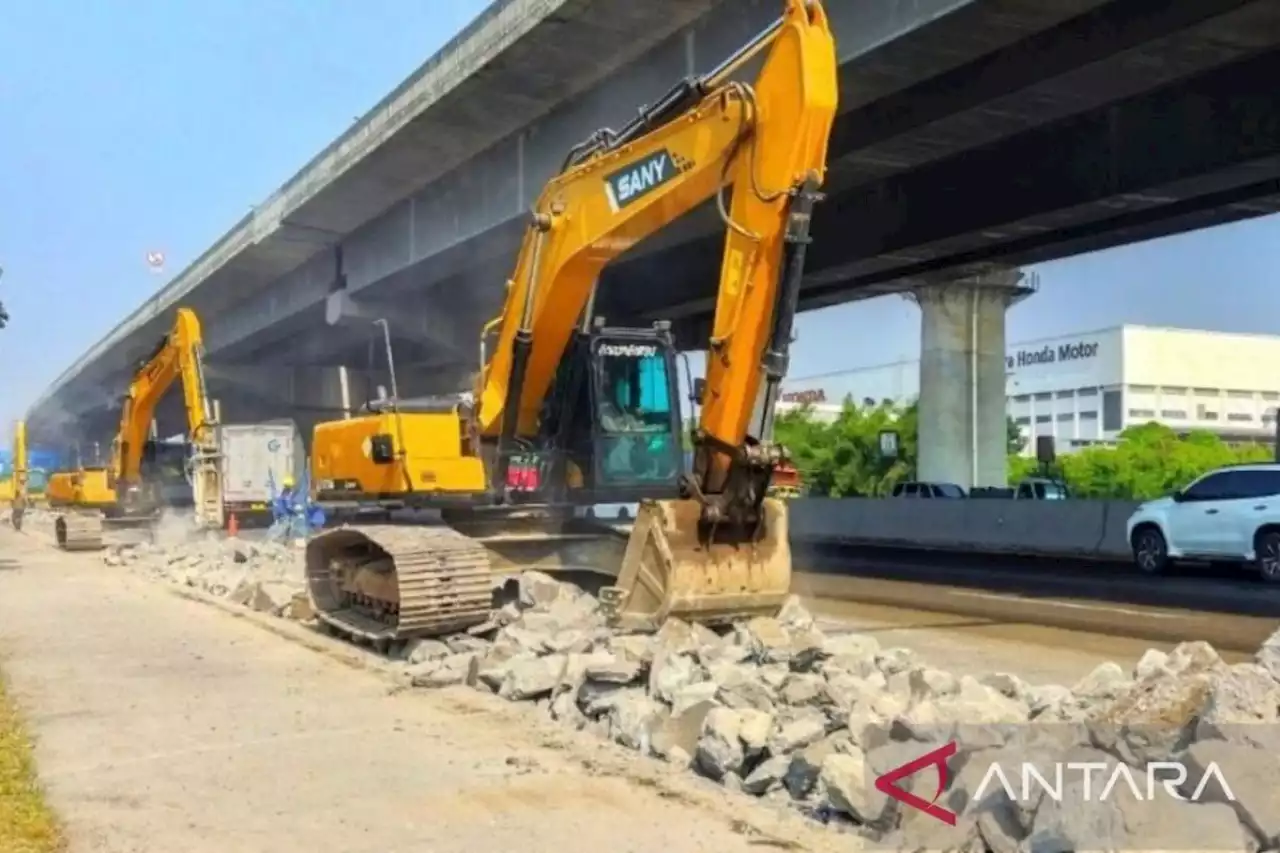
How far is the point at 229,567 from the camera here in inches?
889

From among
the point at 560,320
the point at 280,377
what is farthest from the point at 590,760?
the point at 280,377

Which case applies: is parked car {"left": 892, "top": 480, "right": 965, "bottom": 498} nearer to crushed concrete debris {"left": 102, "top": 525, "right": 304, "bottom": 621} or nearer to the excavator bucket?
crushed concrete debris {"left": 102, "top": 525, "right": 304, "bottom": 621}

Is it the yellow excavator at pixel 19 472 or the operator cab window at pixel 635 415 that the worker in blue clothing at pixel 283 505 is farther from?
the yellow excavator at pixel 19 472

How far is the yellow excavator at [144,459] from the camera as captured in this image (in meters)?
28.9

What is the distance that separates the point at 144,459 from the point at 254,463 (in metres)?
2.90

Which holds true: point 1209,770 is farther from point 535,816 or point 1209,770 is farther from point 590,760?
point 590,760

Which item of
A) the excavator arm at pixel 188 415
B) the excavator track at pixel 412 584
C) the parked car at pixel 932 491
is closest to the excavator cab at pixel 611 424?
the excavator track at pixel 412 584

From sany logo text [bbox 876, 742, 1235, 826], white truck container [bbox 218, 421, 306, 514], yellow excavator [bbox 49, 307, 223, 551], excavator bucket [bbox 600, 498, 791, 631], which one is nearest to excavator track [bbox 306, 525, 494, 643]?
excavator bucket [bbox 600, 498, 791, 631]

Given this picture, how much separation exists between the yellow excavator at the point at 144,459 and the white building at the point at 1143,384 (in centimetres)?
6985

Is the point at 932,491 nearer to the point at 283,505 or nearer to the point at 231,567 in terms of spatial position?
the point at 283,505

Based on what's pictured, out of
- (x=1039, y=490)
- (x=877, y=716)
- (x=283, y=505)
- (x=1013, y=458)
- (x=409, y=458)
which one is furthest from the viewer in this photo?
(x=1013, y=458)

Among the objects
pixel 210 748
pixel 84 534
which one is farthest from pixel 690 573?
pixel 84 534

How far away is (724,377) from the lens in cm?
1084

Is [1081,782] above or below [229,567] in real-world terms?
above
